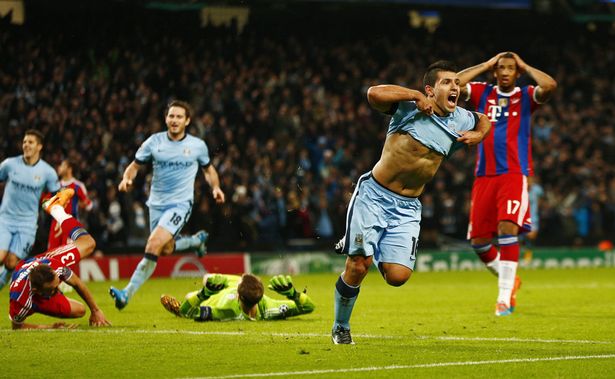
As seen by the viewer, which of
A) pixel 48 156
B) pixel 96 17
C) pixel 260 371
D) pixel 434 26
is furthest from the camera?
pixel 434 26

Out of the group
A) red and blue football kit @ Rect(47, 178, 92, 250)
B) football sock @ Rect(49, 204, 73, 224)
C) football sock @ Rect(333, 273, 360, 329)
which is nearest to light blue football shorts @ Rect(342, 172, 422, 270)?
football sock @ Rect(333, 273, 360, 329)

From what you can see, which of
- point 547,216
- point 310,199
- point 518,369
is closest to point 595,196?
point 547,216

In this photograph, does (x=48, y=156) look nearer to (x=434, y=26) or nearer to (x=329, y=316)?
(x=329, y=316)

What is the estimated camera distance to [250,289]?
11266mm

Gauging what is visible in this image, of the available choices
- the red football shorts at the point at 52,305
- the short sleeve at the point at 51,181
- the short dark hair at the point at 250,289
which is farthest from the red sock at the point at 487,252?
the short sleeve at the point at 51,181

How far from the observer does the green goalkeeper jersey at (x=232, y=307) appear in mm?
11672

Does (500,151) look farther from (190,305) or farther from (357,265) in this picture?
(357,265)

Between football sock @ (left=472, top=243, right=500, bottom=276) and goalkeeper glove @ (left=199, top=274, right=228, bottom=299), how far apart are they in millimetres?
3467

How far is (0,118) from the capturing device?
22016mm

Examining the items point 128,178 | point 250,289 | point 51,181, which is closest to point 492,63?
point 250,289

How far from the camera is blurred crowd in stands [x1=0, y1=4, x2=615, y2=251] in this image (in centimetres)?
Answer: 2245

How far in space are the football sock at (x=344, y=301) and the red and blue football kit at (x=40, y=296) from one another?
118 inches

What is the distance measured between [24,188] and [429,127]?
7322 millimetres

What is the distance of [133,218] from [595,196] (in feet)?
40.5
